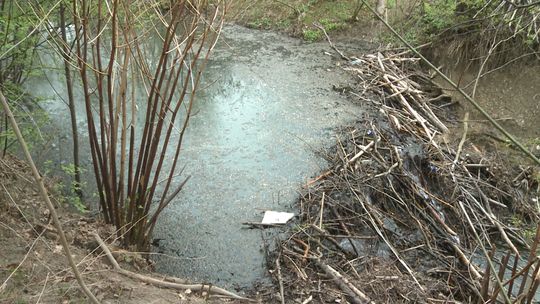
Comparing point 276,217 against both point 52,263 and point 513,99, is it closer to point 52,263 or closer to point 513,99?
point 52,263

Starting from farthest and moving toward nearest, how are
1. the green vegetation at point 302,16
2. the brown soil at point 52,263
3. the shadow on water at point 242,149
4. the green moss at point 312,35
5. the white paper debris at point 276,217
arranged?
the green vegetation at point 302,16
the green moss at point 312,35
the white paper debris at point 276,217
the shadow on water at point 242,149
the brown soil at point 52,263

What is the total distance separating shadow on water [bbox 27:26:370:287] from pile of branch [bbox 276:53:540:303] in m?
0.36

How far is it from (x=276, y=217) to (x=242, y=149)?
1573mm

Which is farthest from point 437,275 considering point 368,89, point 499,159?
point 368,89

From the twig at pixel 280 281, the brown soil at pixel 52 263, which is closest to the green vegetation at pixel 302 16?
the twig at pixel 280 281

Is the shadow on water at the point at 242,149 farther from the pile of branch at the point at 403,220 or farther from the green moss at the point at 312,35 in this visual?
the green moss at the point at 312,35

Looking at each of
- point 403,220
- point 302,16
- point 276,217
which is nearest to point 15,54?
point 276,217

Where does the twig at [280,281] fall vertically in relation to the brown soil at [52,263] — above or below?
below

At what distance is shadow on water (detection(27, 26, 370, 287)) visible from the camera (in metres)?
4.38

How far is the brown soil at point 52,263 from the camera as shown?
2.99m

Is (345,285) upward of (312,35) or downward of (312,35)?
downward

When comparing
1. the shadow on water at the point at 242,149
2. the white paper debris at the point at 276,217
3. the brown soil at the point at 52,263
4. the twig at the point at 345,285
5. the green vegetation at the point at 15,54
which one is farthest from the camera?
the white paper debris at the point at 276,217

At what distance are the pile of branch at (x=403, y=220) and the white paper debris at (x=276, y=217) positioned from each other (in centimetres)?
15

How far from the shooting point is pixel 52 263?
10.9 feet
